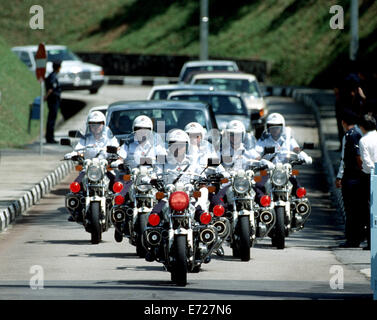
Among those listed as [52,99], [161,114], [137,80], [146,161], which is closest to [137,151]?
[146,161]

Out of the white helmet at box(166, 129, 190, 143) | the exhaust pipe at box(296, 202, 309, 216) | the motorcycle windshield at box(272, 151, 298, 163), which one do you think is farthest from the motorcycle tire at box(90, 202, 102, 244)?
the white helmet at box(166, 129, 190, 143)

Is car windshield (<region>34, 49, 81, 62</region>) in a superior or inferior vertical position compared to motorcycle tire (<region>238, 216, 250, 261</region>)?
superior

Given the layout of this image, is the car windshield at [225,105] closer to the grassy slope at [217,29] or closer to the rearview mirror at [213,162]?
the rearview mirror at [213,162]

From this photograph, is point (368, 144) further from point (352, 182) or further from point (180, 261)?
point (180, 261)

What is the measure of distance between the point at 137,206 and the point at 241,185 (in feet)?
3.98

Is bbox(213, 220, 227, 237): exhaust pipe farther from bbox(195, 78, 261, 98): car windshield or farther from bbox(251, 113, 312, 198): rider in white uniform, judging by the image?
bbox(195, 78, 261, 98): car windshield

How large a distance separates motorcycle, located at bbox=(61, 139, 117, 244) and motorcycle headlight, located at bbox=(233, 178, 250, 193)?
206 cm

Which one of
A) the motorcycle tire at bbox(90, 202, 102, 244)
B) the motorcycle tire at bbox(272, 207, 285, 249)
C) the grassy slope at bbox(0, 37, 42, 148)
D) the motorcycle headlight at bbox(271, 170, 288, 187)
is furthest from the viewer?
the grassy slope at bbox(0, 37, 42, 148)

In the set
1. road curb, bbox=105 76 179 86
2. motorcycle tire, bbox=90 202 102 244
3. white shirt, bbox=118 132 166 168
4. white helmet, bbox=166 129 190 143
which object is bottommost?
motorcycle tire, bbox=90 202 102 244

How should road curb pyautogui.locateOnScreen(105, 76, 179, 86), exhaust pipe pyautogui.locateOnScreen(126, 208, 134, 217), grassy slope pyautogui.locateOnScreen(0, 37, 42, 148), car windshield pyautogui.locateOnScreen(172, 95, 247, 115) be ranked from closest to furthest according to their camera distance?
exhaust pipe pyautogui.locateOnScreen(126, 208, 134, 217) → car windshield pyautogui.locateOnScreen(172, 95, 247, 115) → grassy slope pyautogui.locateOnScreen(0, 37, 42, 148) → road curb pyautogui.locateOnScreen(105, 76, 179, 86)

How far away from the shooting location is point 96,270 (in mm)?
13273

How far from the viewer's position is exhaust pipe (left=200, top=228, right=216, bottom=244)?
12258mm
